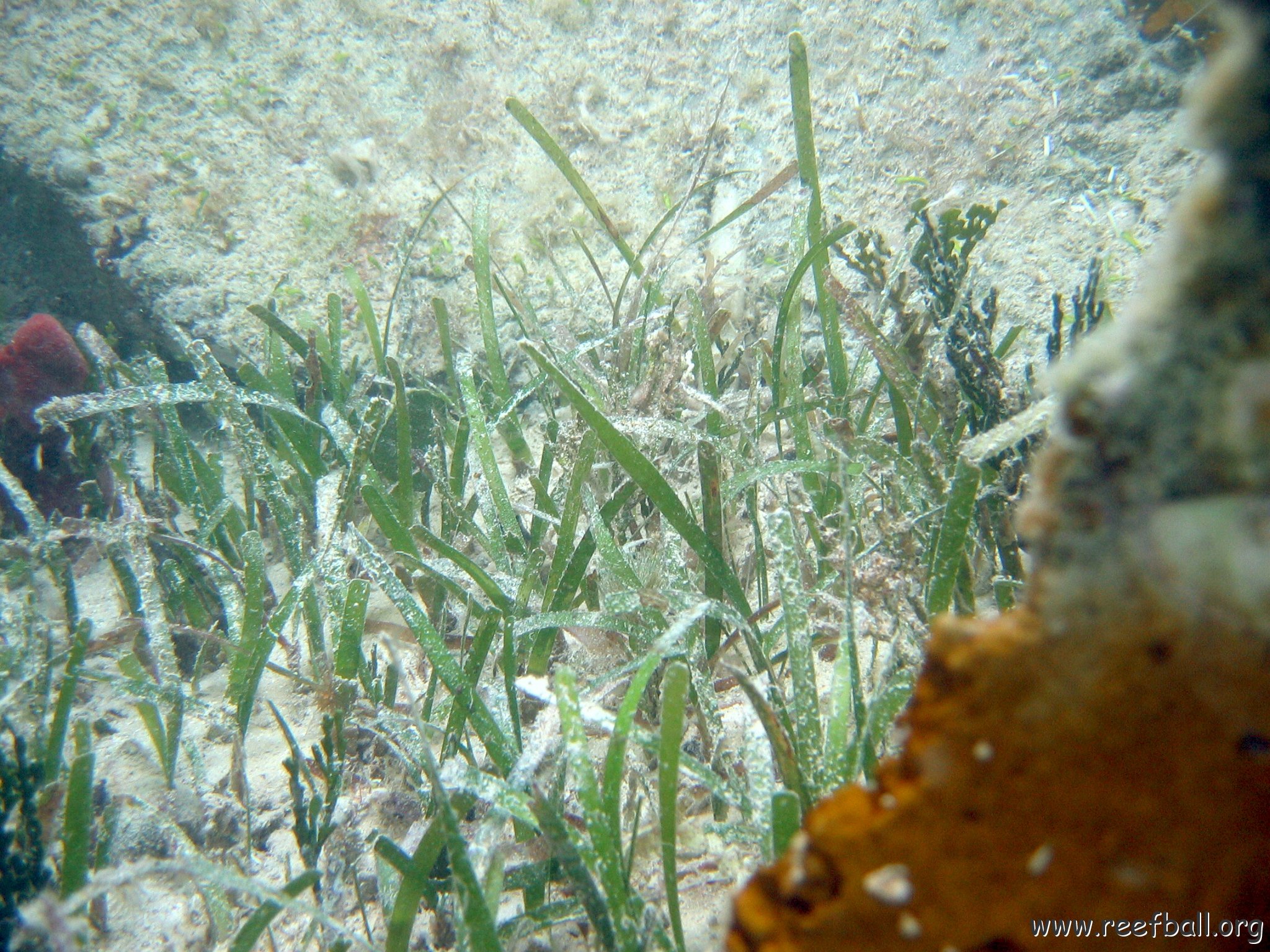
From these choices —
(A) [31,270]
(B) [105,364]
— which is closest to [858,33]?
(B) [105,364]

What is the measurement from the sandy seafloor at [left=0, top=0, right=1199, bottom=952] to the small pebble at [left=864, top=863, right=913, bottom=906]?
2733 mm

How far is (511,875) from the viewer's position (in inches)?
58.4

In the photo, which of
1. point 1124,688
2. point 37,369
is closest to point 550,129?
point 37,369

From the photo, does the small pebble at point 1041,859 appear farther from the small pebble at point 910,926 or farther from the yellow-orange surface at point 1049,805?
the small pebble at point 910,926

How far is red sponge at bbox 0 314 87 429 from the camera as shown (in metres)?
3.27

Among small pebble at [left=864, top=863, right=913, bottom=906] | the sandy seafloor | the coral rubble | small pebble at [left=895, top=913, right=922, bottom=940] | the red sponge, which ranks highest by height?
the sandy seafloor

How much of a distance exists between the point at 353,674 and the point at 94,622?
Answer: 1.70m

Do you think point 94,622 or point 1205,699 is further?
point 94,622

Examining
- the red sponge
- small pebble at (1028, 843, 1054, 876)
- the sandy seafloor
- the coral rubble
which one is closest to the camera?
the coral rubble

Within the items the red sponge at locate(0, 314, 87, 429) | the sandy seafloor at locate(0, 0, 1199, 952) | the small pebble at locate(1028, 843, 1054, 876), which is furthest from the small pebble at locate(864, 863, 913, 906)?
the red sponge at locate(0, 314, 87, 429)

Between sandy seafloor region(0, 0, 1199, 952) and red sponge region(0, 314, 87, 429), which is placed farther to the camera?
sandy seafloor region(0, 0, 1199, 952)

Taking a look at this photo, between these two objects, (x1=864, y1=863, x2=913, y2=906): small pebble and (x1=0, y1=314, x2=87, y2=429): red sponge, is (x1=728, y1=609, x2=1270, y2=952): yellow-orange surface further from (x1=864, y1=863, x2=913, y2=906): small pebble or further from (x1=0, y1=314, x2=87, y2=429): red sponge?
(x1=0, y1=314, x2=87, y2=429): red sponge

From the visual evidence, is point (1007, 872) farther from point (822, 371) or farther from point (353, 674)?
point (822, 371)

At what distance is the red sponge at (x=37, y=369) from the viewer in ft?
10.7
